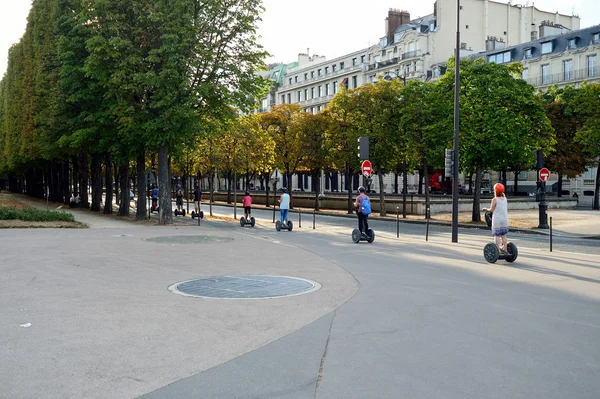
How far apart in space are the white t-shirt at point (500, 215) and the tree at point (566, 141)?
38.4m

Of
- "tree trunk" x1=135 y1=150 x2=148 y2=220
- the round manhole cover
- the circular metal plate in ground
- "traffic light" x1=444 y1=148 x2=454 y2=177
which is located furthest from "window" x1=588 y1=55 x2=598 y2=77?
the round manhole cover

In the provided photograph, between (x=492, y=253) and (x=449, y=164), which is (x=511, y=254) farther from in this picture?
(x=449, y=164)

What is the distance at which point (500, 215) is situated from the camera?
43.0 feet

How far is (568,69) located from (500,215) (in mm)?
55813

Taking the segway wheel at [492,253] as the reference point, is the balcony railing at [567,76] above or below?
above

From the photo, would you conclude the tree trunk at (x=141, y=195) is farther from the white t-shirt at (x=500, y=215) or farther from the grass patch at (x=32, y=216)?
the white t-shirt at (x=500, y=215)

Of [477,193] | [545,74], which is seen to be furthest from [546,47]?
[477,193]

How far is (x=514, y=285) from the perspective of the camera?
34.0 ft

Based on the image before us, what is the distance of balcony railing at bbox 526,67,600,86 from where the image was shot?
58.3m

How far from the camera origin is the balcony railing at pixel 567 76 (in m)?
58.3

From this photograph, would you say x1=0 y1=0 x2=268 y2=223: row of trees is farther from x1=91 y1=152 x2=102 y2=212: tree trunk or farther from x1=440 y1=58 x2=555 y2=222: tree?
x1=440 y1=58 x2=555 y2=222: tree

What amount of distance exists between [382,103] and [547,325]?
2883 centimetres

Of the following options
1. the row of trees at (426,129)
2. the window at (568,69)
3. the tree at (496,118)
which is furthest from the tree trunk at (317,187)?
the window at (568,69)

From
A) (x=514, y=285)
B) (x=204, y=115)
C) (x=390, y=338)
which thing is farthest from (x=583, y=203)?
(x=390, y=338)
